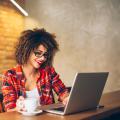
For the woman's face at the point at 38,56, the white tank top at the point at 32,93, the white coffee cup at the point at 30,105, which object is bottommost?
the white coffee cup at the point at 30,105

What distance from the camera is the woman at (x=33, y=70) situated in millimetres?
2527

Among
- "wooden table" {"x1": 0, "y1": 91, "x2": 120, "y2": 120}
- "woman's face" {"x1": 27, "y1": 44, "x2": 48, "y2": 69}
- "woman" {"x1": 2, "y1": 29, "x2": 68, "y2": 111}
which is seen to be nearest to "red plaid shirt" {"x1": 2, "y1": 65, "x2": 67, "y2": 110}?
"woman" {"x1": 2, "y1": 29, "x2": 68, "y2": 111}

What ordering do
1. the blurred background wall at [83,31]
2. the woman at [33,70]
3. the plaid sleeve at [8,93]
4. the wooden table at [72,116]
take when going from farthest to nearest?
the blurred background wall at [83,31] < the woman at [33,70] < the plaid sleeve at [8,93] < the wooden table at [72,116]

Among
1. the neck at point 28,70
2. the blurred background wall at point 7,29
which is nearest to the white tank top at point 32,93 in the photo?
the neck at point 28,70

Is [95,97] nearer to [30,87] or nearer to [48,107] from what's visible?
[48,107]

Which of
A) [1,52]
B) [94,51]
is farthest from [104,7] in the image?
[1,52]

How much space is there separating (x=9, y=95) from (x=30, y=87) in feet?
0.84

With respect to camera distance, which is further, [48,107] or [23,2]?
[23,2]

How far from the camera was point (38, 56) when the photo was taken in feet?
8.57

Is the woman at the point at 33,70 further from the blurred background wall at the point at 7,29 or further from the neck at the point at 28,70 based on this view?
the blurred background wall at the point at 7,29

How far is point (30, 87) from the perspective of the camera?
264 cm

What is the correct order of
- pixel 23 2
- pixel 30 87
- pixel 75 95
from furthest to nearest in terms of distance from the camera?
pixel 23 2, pixel 30 87, pixel 75 95

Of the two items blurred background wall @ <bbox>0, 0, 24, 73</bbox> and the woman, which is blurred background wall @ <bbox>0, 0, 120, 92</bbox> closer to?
blurred background wall @ <bbox>0, 0, 24, 73</bbox>

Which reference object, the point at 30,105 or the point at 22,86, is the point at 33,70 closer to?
the point at 22,86
